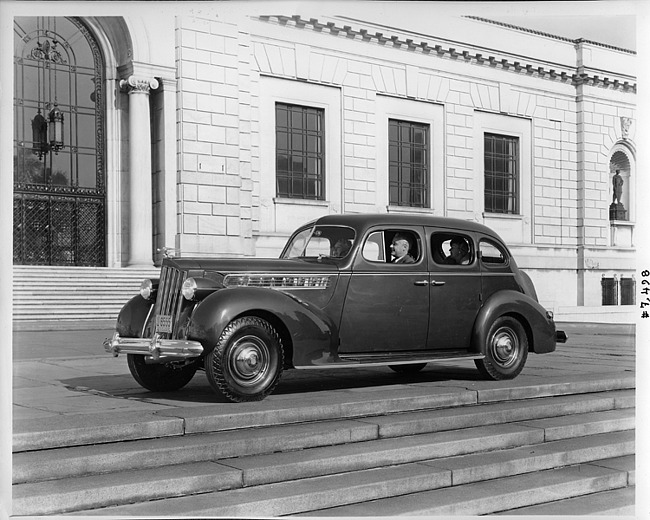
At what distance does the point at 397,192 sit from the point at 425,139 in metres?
1.19

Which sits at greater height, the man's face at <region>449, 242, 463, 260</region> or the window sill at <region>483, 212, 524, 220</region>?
the window sill at <region>483, 212, 524, 220</region>

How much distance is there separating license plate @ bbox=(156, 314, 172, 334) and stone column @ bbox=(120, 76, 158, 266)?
1050 cm

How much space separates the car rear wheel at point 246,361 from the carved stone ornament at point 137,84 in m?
11.8

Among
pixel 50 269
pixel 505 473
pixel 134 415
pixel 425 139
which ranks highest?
pixel 425 139

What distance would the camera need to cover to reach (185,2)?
5641 mm

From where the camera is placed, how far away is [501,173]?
14.2m

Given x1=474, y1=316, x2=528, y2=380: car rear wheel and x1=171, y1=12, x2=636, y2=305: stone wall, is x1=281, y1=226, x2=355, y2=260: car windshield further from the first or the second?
x1=171, y1=12, x2=636, y2=305: stone wall

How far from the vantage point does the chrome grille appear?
21.5ft

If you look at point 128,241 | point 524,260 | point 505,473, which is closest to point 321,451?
point 505,473

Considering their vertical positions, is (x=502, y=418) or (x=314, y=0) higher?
(x=314, y=0)

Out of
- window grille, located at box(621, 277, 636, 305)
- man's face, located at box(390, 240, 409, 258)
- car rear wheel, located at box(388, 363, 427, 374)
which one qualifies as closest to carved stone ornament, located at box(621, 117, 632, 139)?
window grille, located at box(621, 277, 636, 305)

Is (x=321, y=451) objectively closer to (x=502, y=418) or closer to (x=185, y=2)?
(x=502, y=418)

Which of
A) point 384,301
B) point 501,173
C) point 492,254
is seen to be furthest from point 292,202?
point 384,301

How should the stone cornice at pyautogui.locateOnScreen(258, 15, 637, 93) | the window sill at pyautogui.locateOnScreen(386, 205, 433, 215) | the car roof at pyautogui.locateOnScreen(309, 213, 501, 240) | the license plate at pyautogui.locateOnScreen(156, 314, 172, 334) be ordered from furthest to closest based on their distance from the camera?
the window sill at pyautogui.locateOnScreen(386, 205, 433, 215) → the stone cornice at pyautogui.locateOnScreen(258, 15, 637, 93) → the car roof at pyautogui.locateOnScreen(309, 213, 501, 240) → the license plate at pyautogui.locateOnScreen(156, 314, 172, 334)
